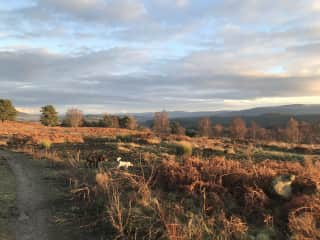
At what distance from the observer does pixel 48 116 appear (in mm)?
75500

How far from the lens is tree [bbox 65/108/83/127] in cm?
7743

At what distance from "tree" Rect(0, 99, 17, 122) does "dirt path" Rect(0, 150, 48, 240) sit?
219 feet

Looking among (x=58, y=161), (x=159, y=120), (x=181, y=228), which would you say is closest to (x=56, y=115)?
(x=159, y=120)

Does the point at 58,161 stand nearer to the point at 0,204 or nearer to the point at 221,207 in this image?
the point at 0,204

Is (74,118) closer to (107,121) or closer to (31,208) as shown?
(107,121)

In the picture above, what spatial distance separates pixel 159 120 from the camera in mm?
104000

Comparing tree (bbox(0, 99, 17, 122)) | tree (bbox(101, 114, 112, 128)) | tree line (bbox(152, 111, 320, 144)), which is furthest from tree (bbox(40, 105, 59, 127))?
tree line (bbox(152, 111, 320, 144))

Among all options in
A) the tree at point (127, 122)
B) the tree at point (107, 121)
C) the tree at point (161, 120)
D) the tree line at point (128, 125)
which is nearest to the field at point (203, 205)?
the tree line at point (128, 125)

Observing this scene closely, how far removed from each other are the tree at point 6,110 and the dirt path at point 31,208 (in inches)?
2626

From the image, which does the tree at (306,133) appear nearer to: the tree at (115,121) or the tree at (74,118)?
the tree at (115,121)

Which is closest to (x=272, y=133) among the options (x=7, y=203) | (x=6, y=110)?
(x=6, y=110)

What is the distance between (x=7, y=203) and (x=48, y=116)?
7180 cm

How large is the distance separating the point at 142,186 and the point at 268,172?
302 centimetres

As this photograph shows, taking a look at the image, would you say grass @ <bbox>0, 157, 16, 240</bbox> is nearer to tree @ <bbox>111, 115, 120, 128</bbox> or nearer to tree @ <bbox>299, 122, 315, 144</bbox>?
tree @ <bbox>111, 115, 120, 128</bbox>
